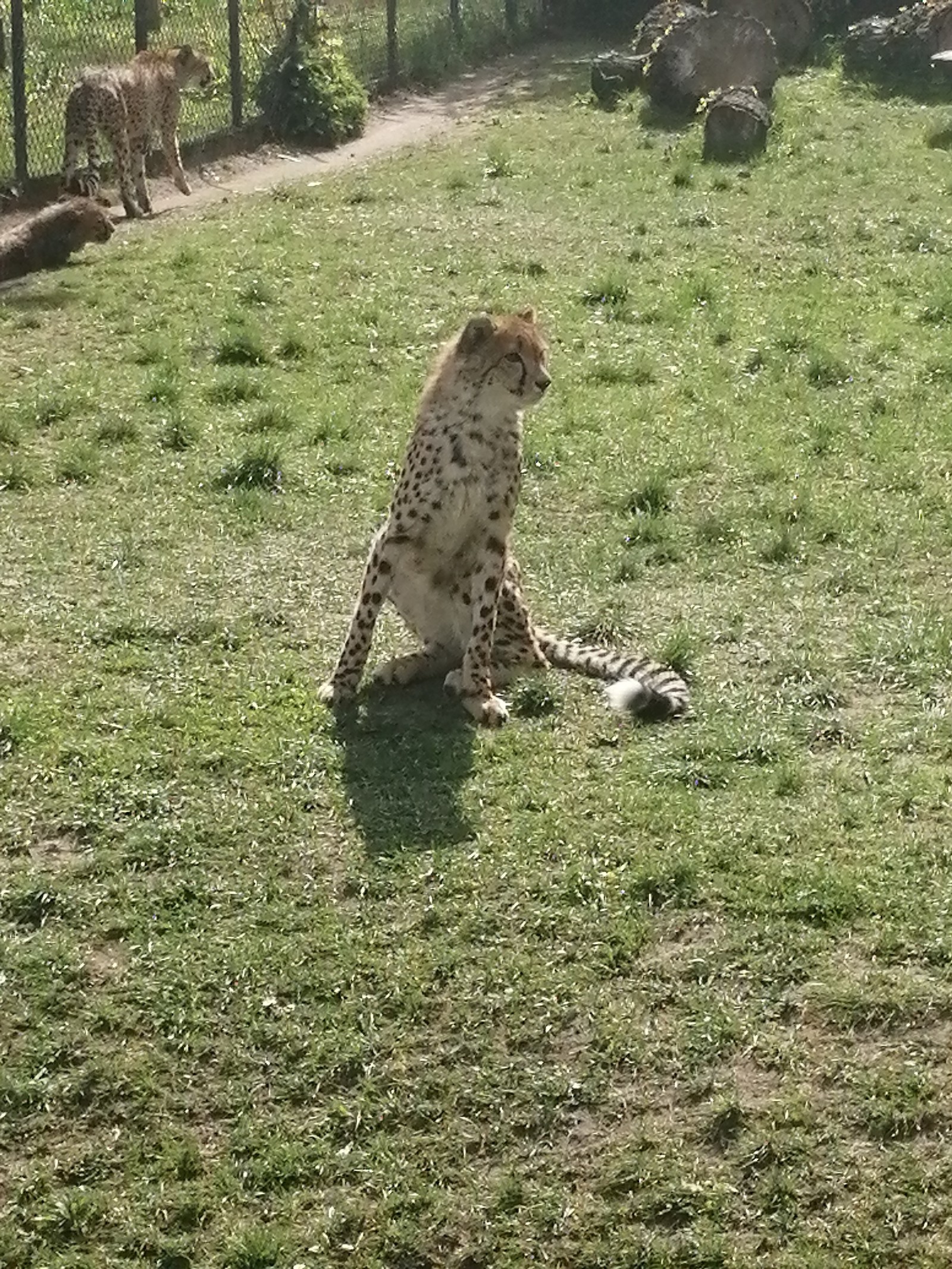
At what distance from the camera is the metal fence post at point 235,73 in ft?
50.3

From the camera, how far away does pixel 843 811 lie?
5.04m

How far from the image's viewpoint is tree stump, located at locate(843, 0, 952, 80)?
17.6m

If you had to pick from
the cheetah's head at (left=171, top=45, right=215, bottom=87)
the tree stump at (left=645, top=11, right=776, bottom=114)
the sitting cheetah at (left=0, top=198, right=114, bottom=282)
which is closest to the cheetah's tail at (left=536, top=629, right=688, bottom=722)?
the sitting cheetah at (left=0, top=198, right=114, bottom=282)

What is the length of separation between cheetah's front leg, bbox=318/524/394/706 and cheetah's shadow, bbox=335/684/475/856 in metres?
0.08

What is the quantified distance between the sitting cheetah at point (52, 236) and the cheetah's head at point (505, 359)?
20.1 ft

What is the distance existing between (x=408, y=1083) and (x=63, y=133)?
1068cm

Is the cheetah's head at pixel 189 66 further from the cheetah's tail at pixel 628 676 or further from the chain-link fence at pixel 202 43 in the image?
the cheetah's tail at pixel 628 676

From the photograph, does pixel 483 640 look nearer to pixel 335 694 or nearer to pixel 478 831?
pixel 335 694

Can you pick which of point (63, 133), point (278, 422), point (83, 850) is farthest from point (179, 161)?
point (83, 850)

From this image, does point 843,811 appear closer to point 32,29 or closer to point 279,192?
point 279,192

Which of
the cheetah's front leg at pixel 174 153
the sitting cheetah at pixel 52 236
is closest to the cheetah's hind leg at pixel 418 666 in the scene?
the sitting cheetah at pixel 52 236

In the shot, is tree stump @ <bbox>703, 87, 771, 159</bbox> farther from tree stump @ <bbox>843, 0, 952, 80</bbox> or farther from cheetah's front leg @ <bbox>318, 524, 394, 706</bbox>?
cheetah's front leg @ <bbox>318, 524, 394, 706</bbox>

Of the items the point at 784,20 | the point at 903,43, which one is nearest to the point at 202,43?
the point at 784,20

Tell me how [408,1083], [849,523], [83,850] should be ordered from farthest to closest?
[849,523] < [83,850] < [408,1083]
